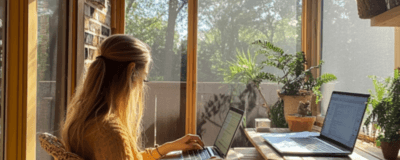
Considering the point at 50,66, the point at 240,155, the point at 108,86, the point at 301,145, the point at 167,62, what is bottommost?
the point at 240,155

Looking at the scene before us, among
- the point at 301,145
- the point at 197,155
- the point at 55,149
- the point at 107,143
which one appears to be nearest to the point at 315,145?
the point at 301,145

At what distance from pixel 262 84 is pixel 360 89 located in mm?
930

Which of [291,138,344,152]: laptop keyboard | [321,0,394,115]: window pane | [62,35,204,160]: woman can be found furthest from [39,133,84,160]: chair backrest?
[321,0,394,115]: window pane

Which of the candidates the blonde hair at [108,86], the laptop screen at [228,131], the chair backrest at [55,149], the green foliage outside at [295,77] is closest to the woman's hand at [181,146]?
the laptop screen at [228,131]

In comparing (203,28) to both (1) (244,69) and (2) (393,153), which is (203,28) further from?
(2) (393,153)

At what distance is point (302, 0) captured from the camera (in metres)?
3.09

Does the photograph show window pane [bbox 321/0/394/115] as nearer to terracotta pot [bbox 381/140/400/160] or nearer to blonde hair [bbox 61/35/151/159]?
terracotta pot [bbox 381/140/400/160]

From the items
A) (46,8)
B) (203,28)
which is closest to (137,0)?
(203,28)

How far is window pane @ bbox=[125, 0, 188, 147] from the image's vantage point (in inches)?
118

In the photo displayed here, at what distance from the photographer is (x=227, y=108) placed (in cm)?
299

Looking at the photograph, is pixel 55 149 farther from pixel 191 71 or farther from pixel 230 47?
pixel 230 47

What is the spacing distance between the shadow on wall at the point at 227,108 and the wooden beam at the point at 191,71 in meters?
0.06

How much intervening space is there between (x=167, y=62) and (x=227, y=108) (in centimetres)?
73

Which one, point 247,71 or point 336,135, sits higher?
point 247,71
